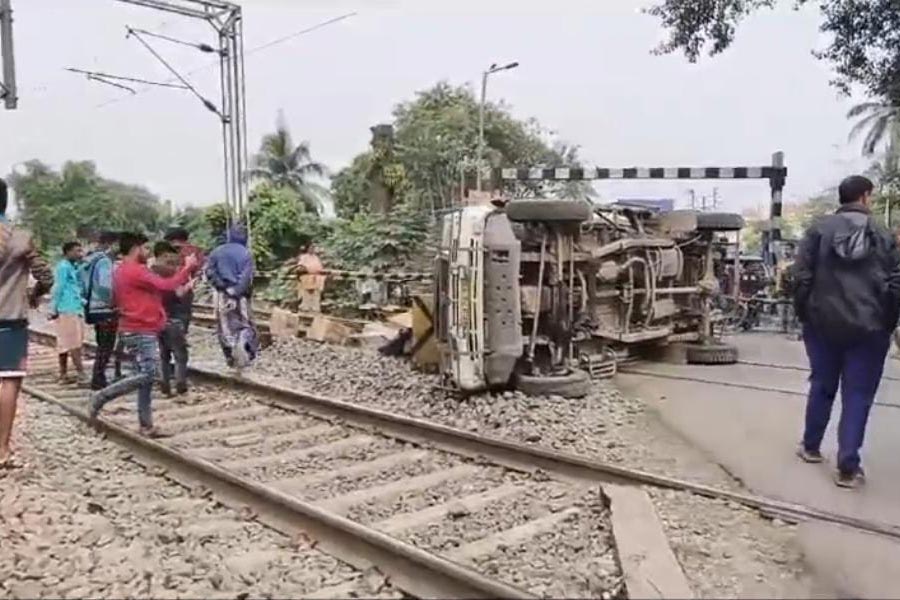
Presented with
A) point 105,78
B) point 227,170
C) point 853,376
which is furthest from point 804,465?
point 105,78

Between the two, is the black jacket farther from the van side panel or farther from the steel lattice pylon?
the steel lattice pylon

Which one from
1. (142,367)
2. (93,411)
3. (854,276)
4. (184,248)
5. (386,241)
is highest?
(386,241)

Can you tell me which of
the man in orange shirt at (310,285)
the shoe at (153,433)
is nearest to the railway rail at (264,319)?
the man in orange shirt at (310,285)

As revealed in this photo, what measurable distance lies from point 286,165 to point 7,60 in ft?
100

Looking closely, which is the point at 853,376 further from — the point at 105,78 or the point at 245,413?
the point at 105,78

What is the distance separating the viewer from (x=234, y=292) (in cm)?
998

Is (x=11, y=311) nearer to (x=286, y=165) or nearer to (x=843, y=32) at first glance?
(x=843, y=32)

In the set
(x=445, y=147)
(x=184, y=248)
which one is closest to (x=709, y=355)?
(x=184, y=248)

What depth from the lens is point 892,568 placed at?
13.0 ft

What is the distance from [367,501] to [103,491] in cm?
168

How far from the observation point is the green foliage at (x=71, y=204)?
40844 mm

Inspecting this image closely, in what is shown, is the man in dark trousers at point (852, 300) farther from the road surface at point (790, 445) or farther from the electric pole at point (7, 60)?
the electric pole at point (7, 60)

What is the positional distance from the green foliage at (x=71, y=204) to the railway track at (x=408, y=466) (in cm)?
3162

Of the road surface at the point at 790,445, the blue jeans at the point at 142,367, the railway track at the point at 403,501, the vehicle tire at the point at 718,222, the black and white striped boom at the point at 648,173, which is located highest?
the black and white striped boom at the point at 648,173
